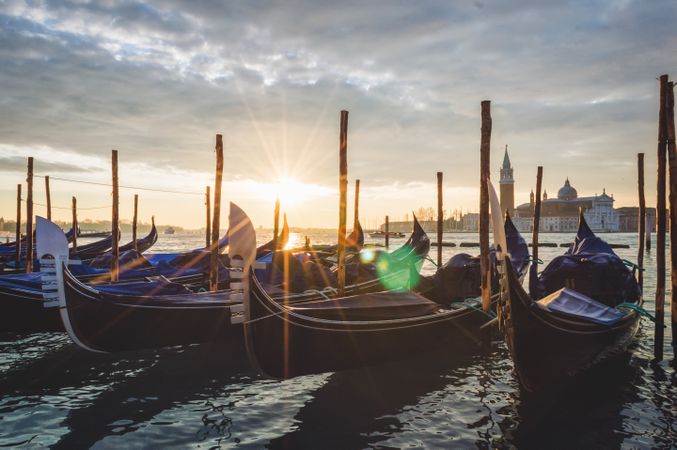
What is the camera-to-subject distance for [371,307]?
6590 mm

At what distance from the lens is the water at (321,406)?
184 inches

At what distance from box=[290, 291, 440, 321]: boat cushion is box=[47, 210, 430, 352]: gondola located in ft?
3.42

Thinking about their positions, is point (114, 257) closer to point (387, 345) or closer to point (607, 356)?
point (387, 345)

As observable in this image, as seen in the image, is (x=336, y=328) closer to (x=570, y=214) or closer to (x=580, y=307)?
(x=580, y=307)

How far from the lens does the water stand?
4680 millimetres

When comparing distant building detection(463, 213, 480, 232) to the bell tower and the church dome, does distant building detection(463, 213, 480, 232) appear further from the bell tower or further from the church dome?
the bell tower

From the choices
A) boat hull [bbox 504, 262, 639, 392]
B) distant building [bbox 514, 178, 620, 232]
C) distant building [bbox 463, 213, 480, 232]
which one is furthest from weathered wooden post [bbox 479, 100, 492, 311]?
distant building [bbox 463, 213, 480, 232]

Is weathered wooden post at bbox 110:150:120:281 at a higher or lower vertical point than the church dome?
lower

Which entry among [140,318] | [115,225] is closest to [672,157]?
[140,318]

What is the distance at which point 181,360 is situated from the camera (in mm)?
7352

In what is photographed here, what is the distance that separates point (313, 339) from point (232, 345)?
9.09ft

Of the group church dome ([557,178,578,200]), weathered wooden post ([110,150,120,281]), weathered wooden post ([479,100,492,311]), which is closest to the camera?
weathered wooden post ([479,100,492,311])

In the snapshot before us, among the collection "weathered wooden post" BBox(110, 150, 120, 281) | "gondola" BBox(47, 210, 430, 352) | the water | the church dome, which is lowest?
the water

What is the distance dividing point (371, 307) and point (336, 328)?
29.1 inches
